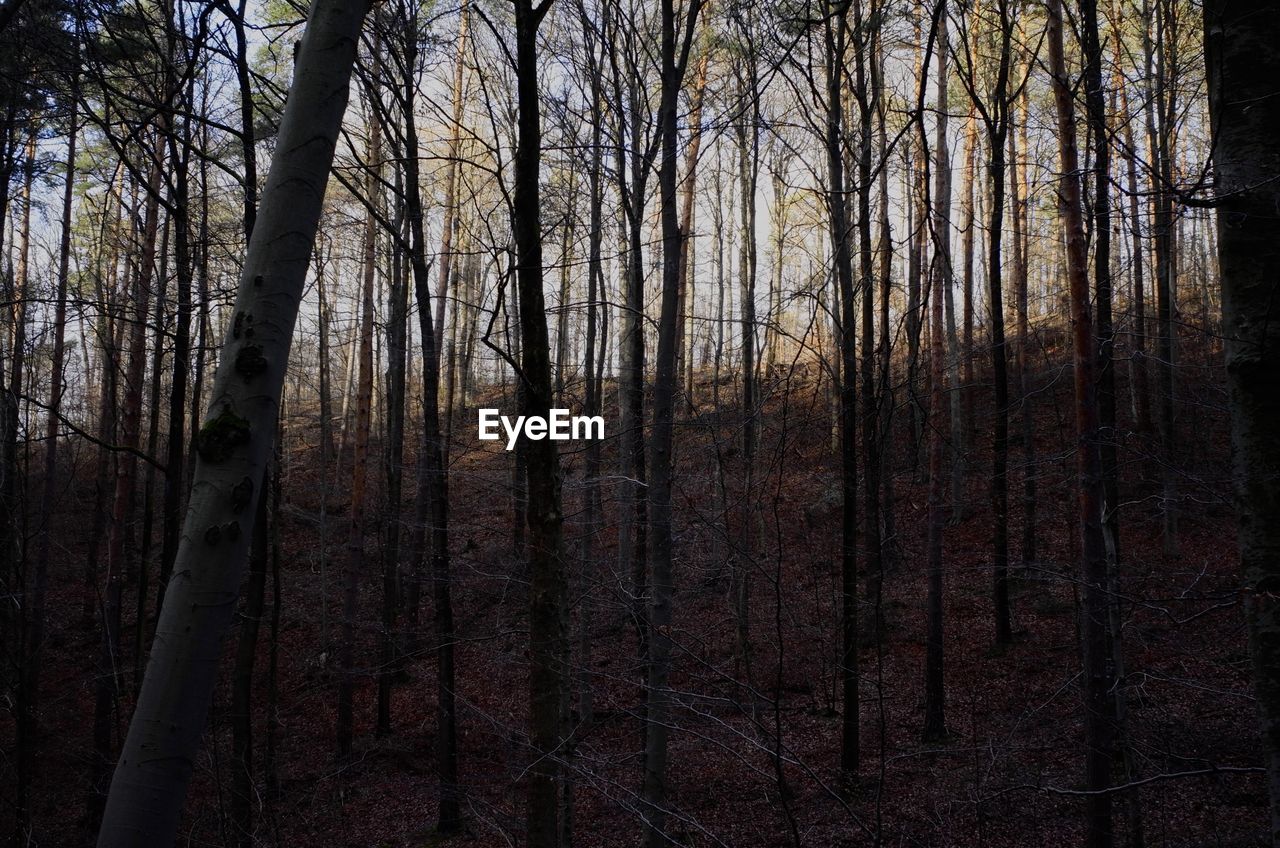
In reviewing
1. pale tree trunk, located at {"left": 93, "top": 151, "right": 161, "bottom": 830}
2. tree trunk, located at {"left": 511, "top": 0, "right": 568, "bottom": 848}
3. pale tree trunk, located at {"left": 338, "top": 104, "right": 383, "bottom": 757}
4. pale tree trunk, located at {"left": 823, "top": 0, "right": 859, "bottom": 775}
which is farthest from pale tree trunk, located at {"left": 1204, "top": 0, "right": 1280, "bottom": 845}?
pale tree trunk, located at {"left": 338, "top": 104, "right": 383, "bottom": 757}

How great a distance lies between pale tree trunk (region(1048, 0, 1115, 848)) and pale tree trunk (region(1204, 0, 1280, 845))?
312 centimetres

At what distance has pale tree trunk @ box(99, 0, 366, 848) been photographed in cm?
155

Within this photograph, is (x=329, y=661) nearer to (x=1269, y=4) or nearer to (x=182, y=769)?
(x=182, y=769)

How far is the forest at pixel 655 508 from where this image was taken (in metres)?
2.02

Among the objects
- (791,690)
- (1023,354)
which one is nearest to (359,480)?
(791,690)

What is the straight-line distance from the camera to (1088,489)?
17.6 feet

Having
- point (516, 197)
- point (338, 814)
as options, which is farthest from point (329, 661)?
point (516, 197)

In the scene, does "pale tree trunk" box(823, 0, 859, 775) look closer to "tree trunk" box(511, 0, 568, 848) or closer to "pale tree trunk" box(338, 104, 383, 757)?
"tree trunk" box(511, 0, 568, 848)

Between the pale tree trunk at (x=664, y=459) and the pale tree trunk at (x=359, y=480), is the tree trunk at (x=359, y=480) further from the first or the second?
the pale tree trunk at (x=664, y=459)

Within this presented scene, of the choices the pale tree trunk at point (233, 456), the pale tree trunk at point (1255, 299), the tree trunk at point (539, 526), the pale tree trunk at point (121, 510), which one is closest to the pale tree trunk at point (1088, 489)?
the pale tree trunk at point (1255, 299)

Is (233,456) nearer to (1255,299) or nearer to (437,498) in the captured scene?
(1255,299)

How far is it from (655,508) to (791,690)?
7026 mm

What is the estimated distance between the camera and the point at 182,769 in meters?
1.57

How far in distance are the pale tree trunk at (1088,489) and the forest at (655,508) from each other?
32 mm
